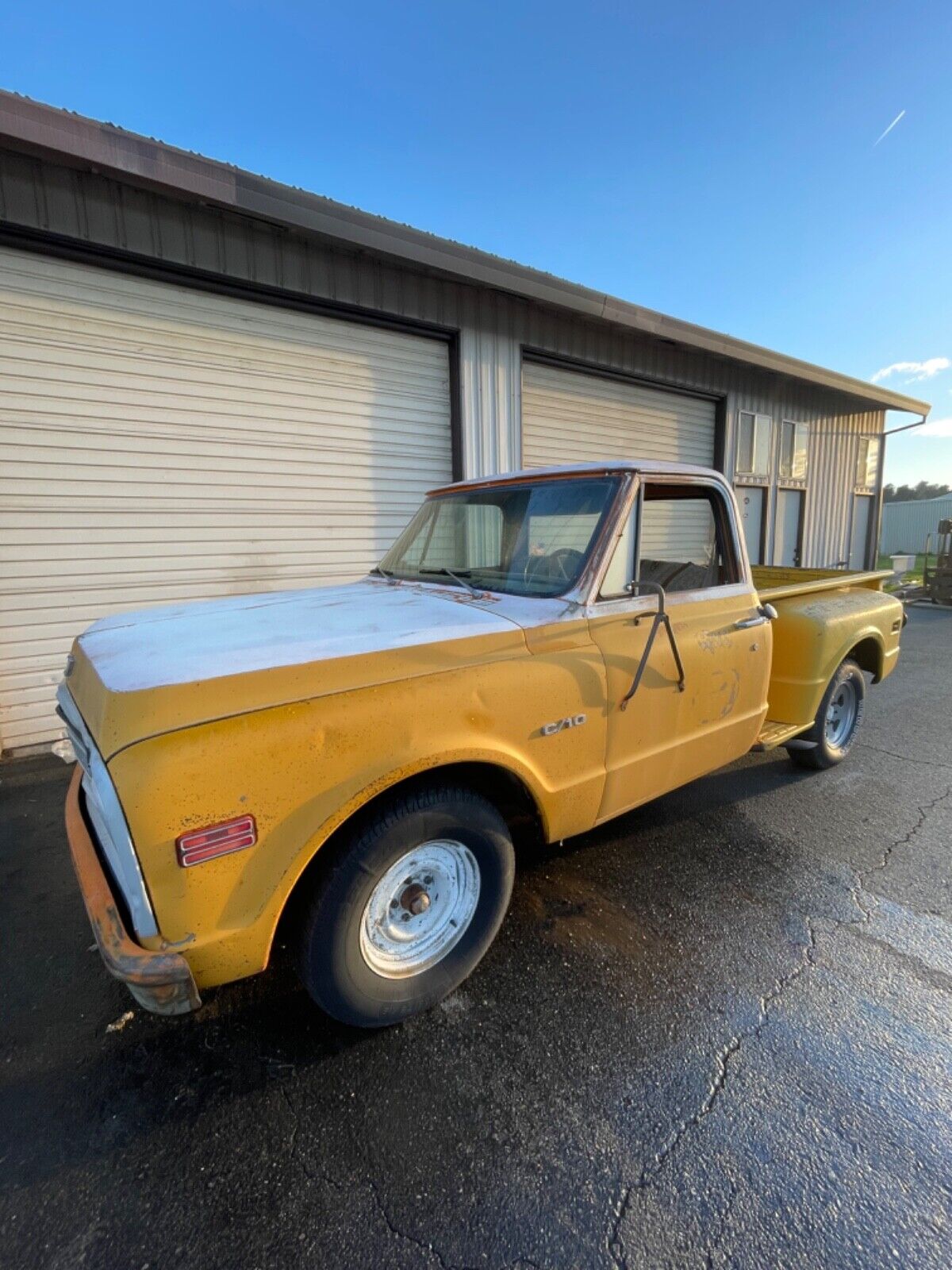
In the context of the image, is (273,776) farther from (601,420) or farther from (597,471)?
(601,420)

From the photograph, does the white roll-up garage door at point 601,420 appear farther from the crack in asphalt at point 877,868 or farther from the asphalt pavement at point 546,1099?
the asphalt pavement at point 546,1099

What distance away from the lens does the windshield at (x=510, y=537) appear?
2527 mm

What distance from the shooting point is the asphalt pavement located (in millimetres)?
1467

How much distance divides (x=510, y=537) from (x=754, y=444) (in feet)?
33.3

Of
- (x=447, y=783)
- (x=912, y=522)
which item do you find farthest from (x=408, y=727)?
(x=912, y=522)

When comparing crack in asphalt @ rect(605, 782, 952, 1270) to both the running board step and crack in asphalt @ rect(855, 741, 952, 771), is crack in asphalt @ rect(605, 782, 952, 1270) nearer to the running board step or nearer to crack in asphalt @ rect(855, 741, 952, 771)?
the running board step

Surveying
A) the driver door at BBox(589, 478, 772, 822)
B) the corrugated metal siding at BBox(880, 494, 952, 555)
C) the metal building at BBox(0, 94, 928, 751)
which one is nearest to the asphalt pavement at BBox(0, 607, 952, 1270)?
the driver door at BBox(589, 478, 772, 822)

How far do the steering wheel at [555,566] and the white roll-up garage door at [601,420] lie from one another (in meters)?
4.59

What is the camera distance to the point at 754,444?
10.9 meters

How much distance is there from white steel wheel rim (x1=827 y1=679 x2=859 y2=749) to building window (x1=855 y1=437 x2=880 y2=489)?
40.1ft

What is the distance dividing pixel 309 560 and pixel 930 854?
5707mm

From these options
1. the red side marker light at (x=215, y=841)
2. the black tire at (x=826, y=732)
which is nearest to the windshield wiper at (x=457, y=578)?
the red side marker light at (x=215, y=841)

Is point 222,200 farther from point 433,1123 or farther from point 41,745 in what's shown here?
point 433,1123

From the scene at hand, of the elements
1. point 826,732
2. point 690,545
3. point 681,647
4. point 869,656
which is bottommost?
point 826,732
